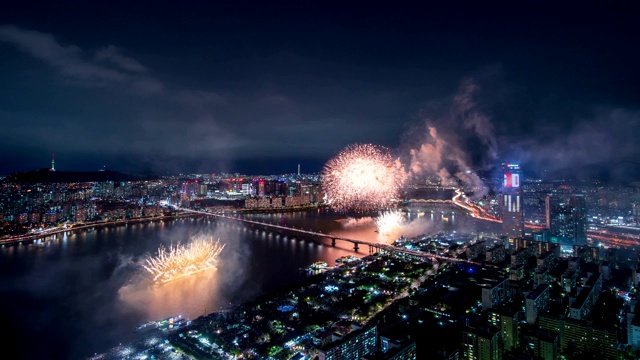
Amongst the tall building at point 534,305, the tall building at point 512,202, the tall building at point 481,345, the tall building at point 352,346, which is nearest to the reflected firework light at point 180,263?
the tall building at point 352,346

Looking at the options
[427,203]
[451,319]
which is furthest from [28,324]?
[427,203]

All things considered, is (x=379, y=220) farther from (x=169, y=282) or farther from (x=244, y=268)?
(x=169, y=282)

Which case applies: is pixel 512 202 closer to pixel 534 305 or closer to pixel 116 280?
pixel 534 305

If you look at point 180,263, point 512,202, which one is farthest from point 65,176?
point 512,202

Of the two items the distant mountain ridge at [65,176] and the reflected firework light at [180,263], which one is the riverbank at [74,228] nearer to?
the reflected firework light at [180,263]

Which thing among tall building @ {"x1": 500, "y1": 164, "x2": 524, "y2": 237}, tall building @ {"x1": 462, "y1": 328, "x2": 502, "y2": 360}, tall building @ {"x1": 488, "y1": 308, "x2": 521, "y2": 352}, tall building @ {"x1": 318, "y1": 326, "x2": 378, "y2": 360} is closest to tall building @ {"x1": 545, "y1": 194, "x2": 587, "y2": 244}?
tall building @ {"x1": 500, "y1": 164, "x2": 524, "y2": 237}
